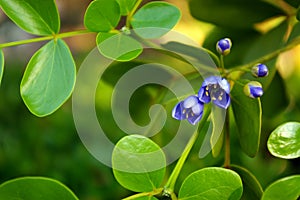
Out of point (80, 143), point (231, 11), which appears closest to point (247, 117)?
point (231, 11)

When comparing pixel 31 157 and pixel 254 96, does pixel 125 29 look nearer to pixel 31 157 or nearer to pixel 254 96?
pixel 254 96

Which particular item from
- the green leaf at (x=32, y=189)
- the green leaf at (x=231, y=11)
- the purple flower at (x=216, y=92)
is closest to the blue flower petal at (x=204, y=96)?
the purple flower at (x=216, y=92)

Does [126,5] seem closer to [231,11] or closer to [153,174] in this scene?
[153,174]

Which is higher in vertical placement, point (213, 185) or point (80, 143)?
point (213, 185)

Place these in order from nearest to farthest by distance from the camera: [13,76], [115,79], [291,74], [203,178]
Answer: [203,178] < [115,79] < [291,74] < [13,76]

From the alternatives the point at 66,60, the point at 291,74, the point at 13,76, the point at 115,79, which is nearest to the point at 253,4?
the point at 115,79

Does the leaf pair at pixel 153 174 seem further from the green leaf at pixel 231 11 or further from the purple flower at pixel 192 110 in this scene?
the green leaf at pixel 231 11
